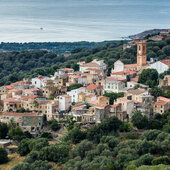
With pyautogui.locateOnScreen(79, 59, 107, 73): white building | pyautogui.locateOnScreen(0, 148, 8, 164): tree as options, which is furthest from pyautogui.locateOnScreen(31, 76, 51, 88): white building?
pyautogui.locateOnScreen(0, 148, 8, 164): tree

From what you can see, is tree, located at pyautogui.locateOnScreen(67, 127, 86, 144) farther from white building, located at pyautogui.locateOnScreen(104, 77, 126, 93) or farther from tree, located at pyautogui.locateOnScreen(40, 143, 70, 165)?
white building, located at pyautogui.locateOnScreen(104, 77, 126, 93)

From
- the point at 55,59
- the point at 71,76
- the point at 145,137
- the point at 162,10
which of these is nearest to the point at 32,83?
the point at 71,76

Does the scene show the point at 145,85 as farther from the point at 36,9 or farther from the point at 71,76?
the point at 36,9

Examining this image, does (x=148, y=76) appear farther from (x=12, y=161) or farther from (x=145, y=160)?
(x=12, y=161)

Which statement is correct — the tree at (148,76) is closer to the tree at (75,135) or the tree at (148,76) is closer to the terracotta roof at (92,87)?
the terracotta roof at (92,87)

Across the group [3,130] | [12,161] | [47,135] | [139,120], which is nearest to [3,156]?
[12,161]

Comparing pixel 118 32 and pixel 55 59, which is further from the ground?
pixel 118 32

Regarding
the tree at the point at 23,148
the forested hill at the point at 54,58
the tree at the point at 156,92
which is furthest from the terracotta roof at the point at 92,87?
the forested hill at the point at 54,58
